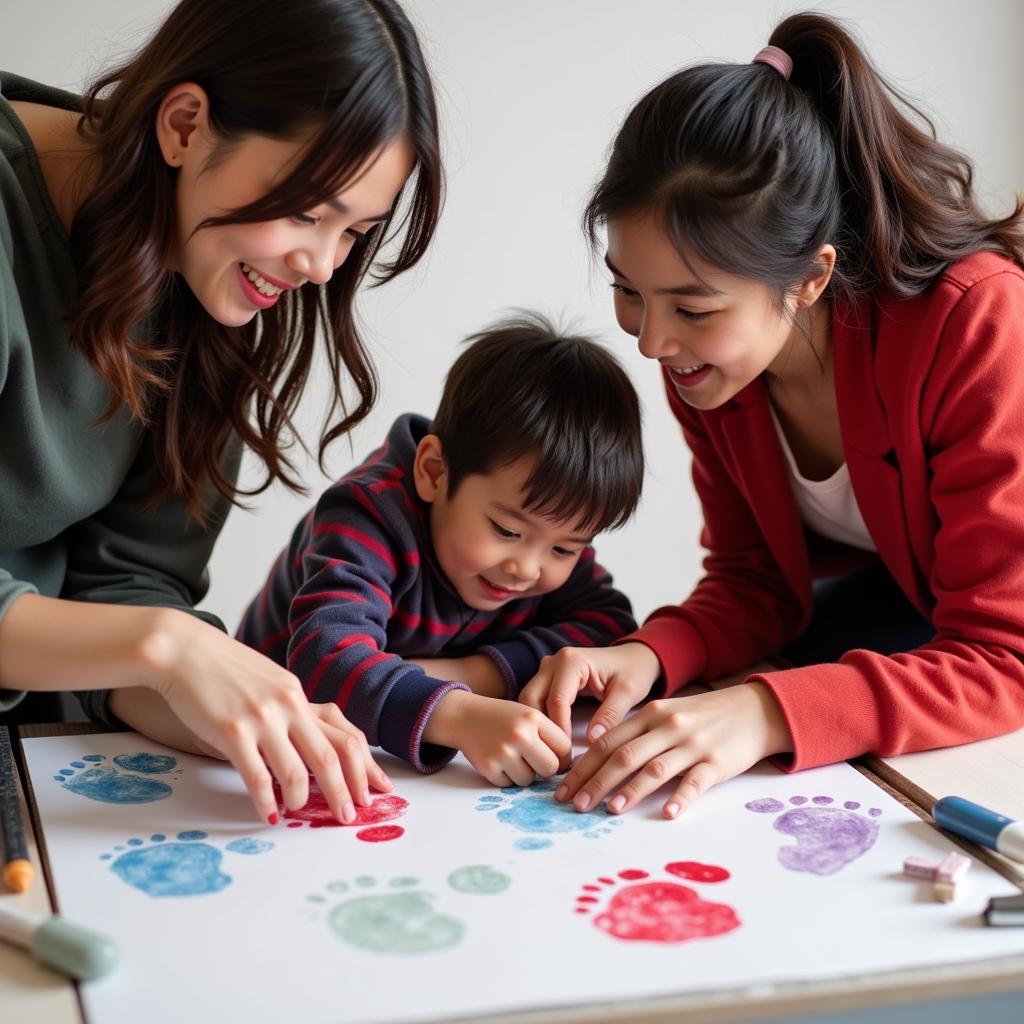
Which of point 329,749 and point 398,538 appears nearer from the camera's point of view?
point 329,749

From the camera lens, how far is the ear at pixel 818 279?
0.99 m

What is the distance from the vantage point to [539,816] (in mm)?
791

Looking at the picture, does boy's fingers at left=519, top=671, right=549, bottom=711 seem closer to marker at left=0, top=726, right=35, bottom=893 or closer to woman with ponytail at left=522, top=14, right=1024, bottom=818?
woman with ponytail at left=522, top=14, right=1024, bottom=818

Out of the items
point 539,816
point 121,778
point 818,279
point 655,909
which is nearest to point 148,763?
point 121,778

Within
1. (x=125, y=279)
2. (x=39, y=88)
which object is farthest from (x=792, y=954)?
(x=39, y=88)

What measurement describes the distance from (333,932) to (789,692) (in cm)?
40

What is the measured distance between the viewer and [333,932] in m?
0.63

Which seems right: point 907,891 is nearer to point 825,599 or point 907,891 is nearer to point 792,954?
point 792,954

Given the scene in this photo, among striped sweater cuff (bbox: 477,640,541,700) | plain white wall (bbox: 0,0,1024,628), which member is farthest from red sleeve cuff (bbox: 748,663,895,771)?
plain white wall (bbox: 0,0,1024,628)

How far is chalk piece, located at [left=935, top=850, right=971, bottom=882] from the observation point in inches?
27.2

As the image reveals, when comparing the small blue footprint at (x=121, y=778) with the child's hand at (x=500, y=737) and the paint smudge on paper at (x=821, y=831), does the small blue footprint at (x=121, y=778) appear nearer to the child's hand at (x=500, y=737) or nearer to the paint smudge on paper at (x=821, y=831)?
the child's hand at (x=500, y=737)

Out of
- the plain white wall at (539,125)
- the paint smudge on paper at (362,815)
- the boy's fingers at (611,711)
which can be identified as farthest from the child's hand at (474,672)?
the plain white wall at (539,125)

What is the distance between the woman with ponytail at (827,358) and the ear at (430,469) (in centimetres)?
19

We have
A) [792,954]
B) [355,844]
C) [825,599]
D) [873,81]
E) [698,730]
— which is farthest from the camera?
[825,599]
